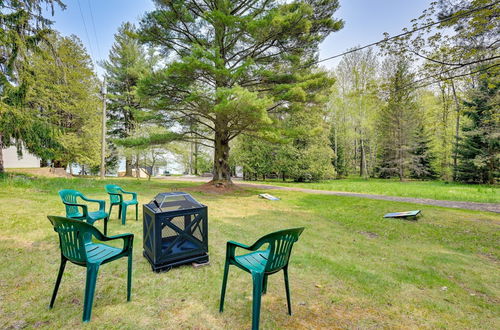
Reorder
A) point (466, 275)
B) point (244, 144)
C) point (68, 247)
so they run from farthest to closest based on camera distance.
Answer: point (244, 144), point (466, 275), point (68, 247)

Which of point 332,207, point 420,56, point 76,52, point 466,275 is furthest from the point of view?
point 76,52

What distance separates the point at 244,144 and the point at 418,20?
14.8m

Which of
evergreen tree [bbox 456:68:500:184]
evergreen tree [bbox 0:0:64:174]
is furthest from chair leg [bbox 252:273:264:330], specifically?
evergreen tree [bbox 456:68:500:184]

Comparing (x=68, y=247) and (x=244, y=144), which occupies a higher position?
(x=244, y=144)

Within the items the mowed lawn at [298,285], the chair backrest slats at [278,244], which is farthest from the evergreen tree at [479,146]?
the chair backrest slats at [278,244]

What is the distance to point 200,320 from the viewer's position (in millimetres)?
1998

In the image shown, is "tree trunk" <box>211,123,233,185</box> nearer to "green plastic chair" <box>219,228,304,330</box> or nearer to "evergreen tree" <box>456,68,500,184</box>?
"green plastic chair" <box>219,228,304,330</box>

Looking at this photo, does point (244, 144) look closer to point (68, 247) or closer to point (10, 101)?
point (10, 101)

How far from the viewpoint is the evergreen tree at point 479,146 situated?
591 inches

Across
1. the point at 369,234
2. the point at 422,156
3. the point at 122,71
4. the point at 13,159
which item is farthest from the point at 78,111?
the point at 422,156

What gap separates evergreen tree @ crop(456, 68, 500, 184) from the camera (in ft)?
49.2

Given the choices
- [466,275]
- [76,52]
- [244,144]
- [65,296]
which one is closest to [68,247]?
[65,296]

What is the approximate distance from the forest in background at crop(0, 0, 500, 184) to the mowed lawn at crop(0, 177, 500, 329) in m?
4.12

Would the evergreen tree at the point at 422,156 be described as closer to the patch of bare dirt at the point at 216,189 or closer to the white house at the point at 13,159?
the patch of bare dirt at the point at 216,189
